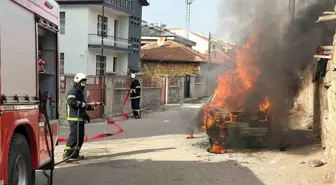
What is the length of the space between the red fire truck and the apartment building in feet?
85.6

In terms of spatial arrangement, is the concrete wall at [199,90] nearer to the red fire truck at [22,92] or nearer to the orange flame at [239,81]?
the orange flame at [239,81]

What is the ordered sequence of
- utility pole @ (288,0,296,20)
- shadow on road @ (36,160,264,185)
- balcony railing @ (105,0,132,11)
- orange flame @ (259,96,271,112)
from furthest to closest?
balcony railing @ (105,0,132,11)
utility pole @ (288,0,296,20)
orange flame @ (259,96,271,112)
shadow on road @ (36,160,264,185)

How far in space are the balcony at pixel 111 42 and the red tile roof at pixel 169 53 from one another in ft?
23.0

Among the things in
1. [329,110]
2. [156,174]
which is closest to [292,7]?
[329,110]

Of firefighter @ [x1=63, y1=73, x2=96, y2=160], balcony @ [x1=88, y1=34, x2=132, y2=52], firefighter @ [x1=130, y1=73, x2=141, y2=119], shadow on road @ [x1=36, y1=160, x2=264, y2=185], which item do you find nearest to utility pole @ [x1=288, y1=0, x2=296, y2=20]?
shadow on road @ [x1=36, y1=160, x2=264, y2=185]

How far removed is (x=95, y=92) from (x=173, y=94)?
42.2 ft

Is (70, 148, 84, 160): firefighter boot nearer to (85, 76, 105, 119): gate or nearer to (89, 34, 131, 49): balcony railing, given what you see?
(85, 76, 105, 119): gate

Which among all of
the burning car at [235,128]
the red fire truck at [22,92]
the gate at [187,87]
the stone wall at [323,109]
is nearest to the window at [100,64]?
the gate at [187,87]

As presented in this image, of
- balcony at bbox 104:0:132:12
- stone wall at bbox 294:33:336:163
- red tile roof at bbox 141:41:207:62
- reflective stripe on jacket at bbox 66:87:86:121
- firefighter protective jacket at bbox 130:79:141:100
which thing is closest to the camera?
stone wall at bbox 294:33:336:163

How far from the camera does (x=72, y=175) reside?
711 centimetres

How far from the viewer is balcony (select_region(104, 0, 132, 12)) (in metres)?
33.7

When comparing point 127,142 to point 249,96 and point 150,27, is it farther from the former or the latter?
point 150,27

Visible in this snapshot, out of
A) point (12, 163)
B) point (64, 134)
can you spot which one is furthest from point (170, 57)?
point (12, 163)

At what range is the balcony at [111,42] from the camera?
1275 inches
